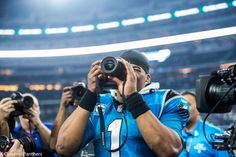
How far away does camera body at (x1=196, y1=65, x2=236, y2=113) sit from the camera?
110cm

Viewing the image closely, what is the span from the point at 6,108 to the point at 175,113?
3.45ft

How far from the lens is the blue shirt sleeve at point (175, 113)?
1.36 m

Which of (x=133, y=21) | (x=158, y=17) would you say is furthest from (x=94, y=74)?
(x=133, y=21)

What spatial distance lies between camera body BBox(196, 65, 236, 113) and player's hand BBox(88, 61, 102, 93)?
1.37ft

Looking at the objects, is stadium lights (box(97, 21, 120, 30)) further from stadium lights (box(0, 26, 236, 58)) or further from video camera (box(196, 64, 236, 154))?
video camera (box(196, 64, 236, 154))

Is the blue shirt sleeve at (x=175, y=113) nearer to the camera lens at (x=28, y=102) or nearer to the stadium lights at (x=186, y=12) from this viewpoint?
the camera lens at (x=28, y=102)

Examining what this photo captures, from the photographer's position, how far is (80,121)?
1.40m

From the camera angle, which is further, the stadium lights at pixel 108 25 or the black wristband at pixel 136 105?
the stadium lights at pixel 108 25

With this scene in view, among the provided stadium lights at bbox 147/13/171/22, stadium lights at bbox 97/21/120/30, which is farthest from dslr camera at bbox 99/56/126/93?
stadium lights at bbox 97/21/120/30

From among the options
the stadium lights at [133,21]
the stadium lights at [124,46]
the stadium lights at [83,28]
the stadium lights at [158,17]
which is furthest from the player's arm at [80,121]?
the stadium lights at [83,28]

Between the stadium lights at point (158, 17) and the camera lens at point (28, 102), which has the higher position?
the stadium lights at point (158, 17)

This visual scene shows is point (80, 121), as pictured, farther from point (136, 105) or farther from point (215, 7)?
point (215, 7)

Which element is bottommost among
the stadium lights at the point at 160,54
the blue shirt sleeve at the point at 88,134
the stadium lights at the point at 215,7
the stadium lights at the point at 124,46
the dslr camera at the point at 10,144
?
the dslr camera at the point at 10,144

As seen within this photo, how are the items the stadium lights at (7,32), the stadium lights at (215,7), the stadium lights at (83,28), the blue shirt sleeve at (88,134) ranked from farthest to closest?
1. the stadium lights at (7,32)
2. the stadium lights at (83,28)
3. the stadium lights at (215,7)
4. the blue shirt sleeve at (88,134)
